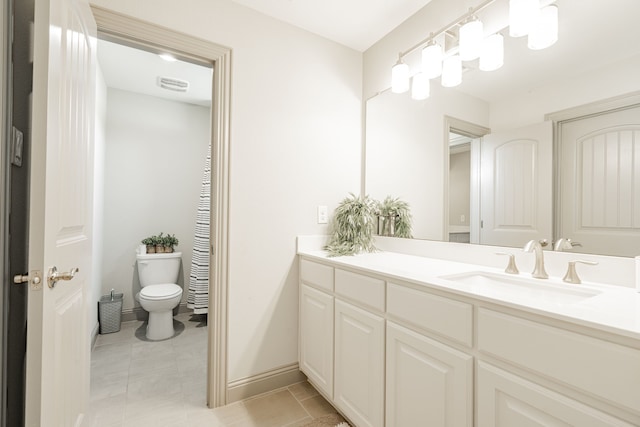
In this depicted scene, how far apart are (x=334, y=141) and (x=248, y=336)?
1.50m

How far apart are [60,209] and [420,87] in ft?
6.40

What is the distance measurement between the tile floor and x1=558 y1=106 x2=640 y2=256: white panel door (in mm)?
1605

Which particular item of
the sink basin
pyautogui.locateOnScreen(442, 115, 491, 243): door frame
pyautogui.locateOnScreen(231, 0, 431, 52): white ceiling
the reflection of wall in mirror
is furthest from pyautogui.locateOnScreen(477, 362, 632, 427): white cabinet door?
pyautogui.locateOnScreen(231, 0, 431, 52): white ceiling

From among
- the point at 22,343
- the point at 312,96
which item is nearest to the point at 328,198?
the point at 312,96

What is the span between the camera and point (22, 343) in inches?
41.0

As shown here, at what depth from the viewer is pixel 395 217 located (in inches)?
82.4

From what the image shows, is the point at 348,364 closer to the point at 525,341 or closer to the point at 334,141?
the point at 525,341

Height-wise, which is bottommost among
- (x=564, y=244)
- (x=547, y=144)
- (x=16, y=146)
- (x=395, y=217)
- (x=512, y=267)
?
(x=512, y=267)

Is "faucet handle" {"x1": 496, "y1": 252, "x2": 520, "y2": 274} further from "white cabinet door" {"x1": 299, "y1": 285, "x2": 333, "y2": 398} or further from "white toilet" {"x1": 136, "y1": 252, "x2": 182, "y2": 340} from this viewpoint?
"white toilet" {"x1": 136, "y1": 252, "x2": 182, "y2": 340}

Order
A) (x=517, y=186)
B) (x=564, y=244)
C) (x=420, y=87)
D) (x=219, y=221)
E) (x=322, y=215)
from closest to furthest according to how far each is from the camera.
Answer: (x=564, y=244), (x=517, y=186), (x=219, y=221), (x=420, y=87), (x=322, y=215)

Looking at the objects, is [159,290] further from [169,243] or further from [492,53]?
[492,53]

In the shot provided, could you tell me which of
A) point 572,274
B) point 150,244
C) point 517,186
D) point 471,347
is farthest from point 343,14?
point 150,244

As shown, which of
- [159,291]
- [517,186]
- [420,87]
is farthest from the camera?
[159,291]

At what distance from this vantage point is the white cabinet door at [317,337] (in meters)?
1.65
